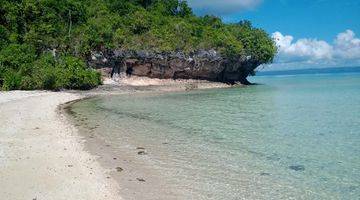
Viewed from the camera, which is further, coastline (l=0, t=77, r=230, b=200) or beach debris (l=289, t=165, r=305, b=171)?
beach debris (l=289, t=165, r=305, b=171)

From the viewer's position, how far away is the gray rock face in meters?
46.6

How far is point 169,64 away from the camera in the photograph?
4900 centimetres

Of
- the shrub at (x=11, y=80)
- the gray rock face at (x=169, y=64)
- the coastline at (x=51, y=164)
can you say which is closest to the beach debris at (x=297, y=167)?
the coastline at (x=51, y=164)

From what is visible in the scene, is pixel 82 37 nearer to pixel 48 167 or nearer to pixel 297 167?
pixel 48 167

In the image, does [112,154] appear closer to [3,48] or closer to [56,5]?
[3,48]

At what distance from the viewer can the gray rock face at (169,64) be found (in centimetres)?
4659

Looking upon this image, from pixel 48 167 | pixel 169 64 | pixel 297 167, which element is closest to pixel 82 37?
pixel 169 64

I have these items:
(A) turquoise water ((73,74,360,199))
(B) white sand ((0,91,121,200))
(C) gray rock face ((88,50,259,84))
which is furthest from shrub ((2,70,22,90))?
(B) white sand ((0,91,121,200))

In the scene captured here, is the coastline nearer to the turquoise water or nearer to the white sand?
the white sand

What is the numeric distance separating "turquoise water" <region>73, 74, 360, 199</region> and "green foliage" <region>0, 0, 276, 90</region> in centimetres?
1842

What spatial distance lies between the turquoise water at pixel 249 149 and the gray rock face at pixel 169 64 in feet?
82.4

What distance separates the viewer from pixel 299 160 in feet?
35.7

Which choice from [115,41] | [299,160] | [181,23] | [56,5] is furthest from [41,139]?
[181,23]

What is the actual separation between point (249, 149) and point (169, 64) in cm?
3731
